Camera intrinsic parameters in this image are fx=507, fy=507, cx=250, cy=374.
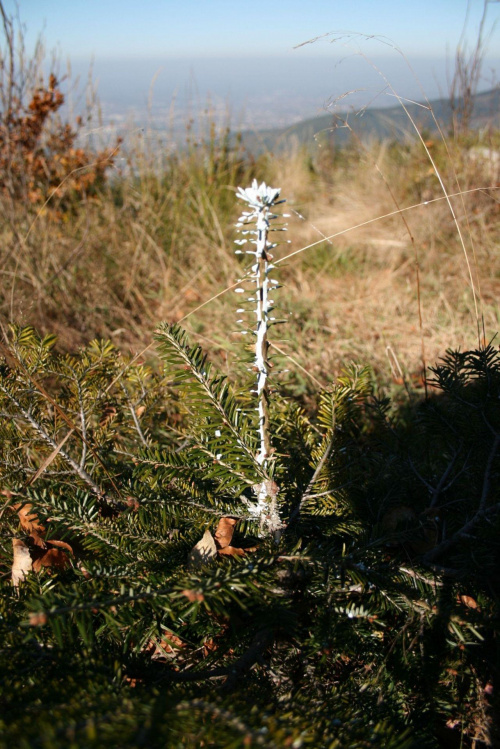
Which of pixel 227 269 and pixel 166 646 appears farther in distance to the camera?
pixel 227 269

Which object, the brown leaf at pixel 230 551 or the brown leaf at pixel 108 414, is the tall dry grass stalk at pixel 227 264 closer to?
the brown leaf at pixel 108 414

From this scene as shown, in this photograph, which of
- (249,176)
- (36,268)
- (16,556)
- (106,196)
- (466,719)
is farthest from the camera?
(249,176)

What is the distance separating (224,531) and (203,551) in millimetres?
88

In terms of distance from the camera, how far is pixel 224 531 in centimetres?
112

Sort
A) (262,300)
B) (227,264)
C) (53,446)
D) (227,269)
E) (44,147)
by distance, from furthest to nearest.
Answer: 1. (44,147)
2. (227,264)
3. (227,269)
4. (53,446)
5. (262,300)

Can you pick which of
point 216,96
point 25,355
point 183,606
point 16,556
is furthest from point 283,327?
point 216,96

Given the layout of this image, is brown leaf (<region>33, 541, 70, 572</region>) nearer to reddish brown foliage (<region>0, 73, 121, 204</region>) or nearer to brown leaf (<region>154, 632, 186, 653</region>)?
brown leaf (<region>154, 632, 186, 653</region>)

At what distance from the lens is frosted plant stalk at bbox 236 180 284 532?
2.73 ft

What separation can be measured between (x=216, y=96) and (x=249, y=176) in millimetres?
975

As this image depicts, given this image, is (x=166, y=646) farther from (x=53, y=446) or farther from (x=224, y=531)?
(x=53, y=446)

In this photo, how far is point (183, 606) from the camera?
813 millimetres

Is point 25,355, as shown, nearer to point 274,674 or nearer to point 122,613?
point 122,613

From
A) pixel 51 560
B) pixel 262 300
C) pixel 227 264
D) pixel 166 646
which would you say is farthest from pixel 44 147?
pixel 166 646

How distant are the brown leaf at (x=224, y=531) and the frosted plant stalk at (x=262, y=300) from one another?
0.27 feet
